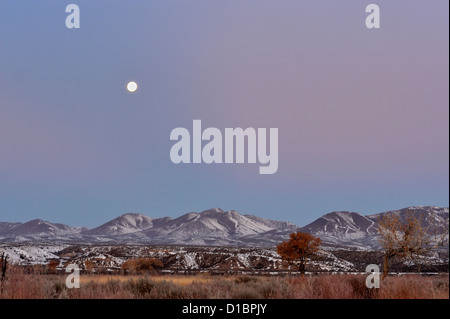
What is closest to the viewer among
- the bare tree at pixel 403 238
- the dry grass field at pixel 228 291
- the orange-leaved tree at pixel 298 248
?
the dry grass field at pixel 228 291

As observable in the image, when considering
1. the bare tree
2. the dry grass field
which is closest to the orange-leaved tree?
the bare tree

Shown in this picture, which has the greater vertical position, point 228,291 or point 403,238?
point 228,291

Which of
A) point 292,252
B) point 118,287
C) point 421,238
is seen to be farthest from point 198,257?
point 118,287

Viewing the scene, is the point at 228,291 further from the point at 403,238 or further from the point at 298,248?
the point at 298,248

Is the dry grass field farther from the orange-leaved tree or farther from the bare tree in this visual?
the orange-leaved tree

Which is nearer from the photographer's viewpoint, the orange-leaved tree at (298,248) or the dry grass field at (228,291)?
the dry grass field at (228,291)

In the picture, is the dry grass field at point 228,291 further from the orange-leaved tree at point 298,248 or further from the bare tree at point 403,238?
the orange-leaved tree at point 298,248

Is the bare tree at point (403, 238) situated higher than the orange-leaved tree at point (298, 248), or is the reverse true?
the bare tree at point (403, 238)

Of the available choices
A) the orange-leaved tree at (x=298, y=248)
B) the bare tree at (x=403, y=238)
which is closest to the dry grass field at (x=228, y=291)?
the bare tree at (x=403, y=238)

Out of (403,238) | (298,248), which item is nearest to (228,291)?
(403,238)

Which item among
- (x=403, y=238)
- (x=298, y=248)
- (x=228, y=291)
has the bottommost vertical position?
(x=298, y=248)
